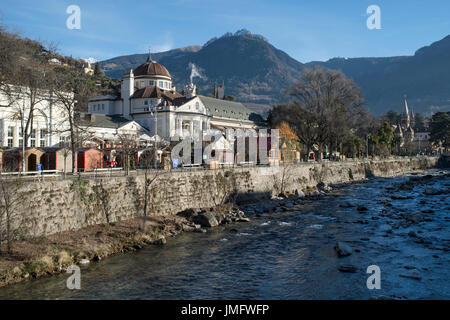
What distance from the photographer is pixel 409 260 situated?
21.4 m

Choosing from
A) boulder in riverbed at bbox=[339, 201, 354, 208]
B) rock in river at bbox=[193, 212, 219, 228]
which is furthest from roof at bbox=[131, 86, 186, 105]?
rock in river at bbox=[193, 212, 219, 228]

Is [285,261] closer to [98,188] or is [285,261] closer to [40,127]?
[98,188]

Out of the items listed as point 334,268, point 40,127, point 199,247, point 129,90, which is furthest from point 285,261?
point 129,90

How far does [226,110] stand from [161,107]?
2577 centimetres

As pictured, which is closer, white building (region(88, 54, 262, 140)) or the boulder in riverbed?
the boulder in riverbed

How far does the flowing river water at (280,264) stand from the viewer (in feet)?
56.0

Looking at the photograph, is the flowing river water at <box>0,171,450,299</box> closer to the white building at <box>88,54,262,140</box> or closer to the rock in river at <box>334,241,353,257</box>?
the rock in river at <box>334,241,353,257</box>

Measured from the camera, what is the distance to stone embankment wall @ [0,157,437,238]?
22531 mm

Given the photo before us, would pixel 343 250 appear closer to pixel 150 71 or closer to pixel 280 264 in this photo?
pixel 280 264

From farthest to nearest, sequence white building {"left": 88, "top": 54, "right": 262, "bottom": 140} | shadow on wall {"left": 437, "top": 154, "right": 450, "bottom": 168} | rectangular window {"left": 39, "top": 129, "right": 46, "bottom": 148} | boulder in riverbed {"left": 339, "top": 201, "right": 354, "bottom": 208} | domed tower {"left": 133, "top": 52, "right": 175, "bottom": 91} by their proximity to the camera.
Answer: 1. shadow on wall {"left": 437, "top": 154, "right": 450, "bottom": 168}
2. domed tower {"left": 133, "top": 52, "right": 175, "bottom": 91}
3. white building {"left": 88, "top": 54, "right": 262, "bottom": 140}
4. rectangular window {"left": 39, "top": 129, "right": 46, "bottom": 148}
5. boulder in riverbed {"left": 339, "top": 201, "right": 354, "bottom": 208}

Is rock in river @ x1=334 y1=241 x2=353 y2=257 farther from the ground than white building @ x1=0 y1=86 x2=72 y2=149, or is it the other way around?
white building @ x1=0 y1=86 x2=72 y2=149

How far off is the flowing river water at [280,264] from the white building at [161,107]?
4289 cm

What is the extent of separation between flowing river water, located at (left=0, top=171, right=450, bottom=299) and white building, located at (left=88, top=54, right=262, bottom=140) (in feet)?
141
